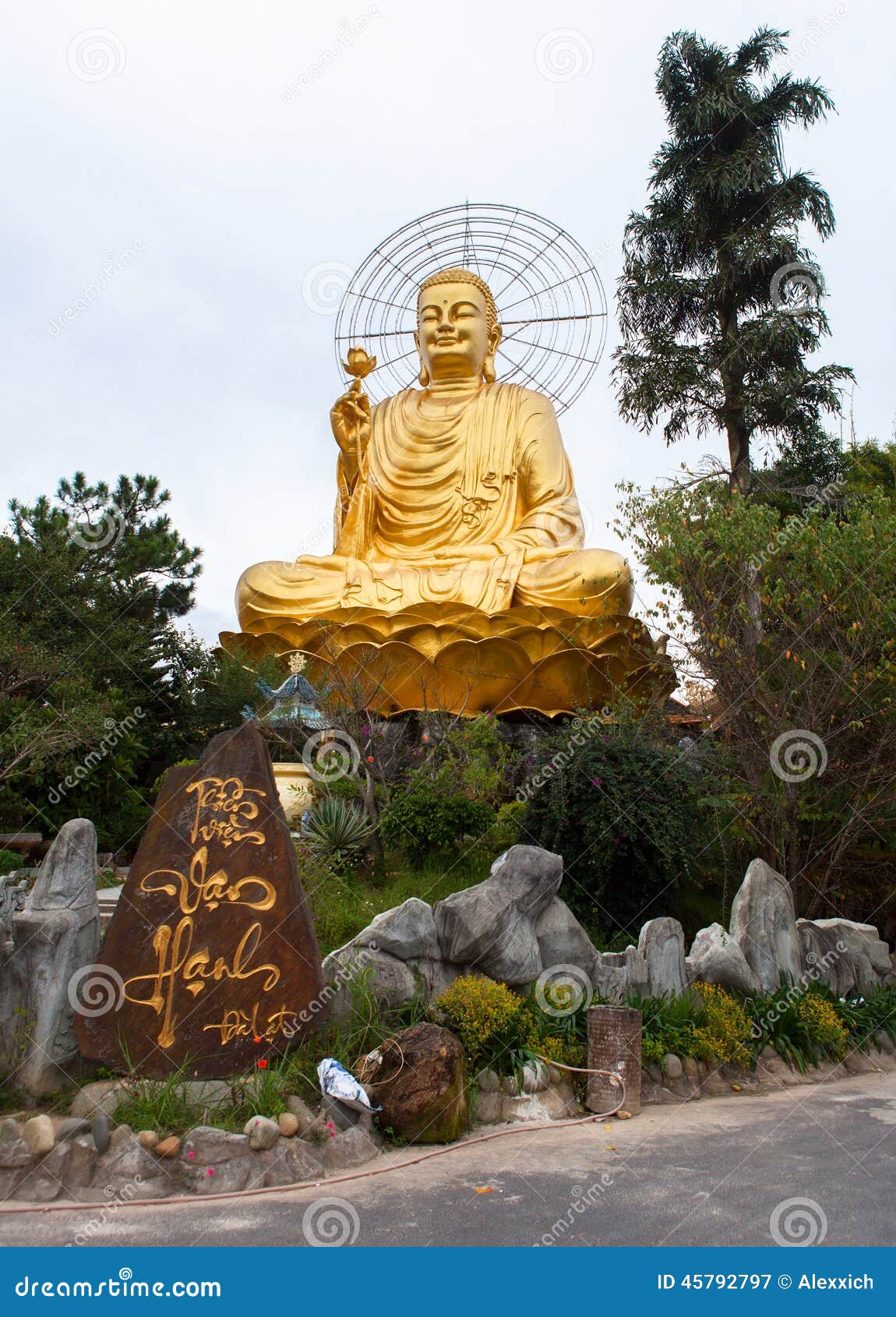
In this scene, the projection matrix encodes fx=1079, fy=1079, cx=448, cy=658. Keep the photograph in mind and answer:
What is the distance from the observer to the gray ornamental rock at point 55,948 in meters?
4.18

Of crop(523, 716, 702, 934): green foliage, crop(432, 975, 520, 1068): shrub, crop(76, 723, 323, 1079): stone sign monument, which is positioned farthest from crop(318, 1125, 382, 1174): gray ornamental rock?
crop(523, 716, 702, 934): green foliage

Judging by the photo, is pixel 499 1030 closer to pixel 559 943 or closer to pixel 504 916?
pixel 504 916

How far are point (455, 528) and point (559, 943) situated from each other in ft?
23.8

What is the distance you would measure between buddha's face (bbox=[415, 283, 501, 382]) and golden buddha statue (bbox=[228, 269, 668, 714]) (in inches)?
0.7

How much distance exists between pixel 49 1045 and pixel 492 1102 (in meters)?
1.81

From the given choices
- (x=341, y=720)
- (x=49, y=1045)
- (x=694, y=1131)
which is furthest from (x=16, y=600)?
(x=694, y=1131)

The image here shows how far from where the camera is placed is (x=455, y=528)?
39.5 feet

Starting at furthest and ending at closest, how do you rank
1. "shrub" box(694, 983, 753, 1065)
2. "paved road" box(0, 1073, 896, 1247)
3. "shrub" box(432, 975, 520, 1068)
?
"shrub" box(694, 983, 753, 1065) < "shrub" box(432, 975, 520, 1068) < "paved road" box(0, 1073, 896, 1247)

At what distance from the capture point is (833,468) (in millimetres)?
14422

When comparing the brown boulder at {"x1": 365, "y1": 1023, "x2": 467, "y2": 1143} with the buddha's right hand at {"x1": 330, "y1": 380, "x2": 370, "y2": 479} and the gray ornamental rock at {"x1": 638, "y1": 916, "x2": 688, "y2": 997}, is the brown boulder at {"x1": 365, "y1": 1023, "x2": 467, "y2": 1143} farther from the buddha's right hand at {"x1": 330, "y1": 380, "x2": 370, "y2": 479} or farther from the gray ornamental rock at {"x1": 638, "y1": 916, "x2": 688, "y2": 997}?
the buddha's right hand at {"x1": 330, "y1": 380, "x2": 370, "y2": 479}

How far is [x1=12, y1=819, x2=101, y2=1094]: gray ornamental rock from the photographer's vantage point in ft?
13.7

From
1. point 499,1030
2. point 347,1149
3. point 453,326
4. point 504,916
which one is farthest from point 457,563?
point 347,1149

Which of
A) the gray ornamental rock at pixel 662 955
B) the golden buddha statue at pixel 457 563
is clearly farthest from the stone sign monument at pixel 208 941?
the golden buddha statue at pixel 457 563

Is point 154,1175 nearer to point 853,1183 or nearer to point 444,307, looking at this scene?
point 853,1183
